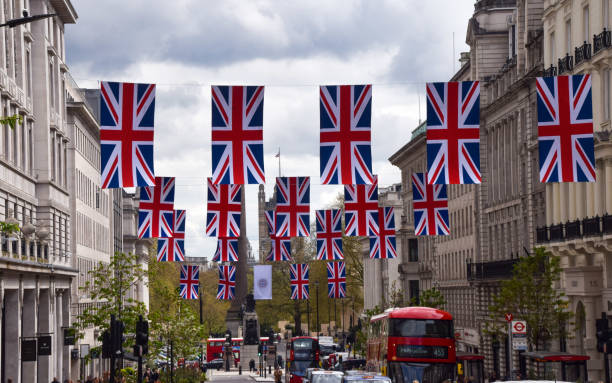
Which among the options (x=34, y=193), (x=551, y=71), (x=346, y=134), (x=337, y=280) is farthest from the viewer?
(x=337, y=280)

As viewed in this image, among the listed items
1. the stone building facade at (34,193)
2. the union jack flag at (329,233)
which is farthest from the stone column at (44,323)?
the union jack flag at (329,233)

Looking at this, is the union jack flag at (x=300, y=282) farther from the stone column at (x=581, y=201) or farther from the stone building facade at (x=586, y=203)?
the stone column at (x=581, y=201)

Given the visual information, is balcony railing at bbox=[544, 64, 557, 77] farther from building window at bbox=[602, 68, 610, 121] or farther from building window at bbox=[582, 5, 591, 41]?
building window at bbox=[602, 68, 610, 121]

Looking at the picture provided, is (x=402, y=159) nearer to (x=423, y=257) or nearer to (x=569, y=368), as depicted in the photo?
(x=423, y=257)

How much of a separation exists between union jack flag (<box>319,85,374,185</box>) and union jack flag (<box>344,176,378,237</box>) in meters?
17.2

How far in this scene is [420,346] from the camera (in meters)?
47.5

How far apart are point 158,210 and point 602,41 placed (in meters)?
20.0

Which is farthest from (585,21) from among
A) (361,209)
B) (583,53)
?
(361,209)

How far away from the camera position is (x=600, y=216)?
5353 centimetres

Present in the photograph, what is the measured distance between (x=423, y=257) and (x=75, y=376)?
165 feet

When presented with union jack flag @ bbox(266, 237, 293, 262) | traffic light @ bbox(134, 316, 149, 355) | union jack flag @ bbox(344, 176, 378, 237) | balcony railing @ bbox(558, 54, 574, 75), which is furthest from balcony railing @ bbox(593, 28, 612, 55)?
union jack flag @ bbox(266, 237, 293, 262)

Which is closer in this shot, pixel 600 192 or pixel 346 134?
pixel 346 134

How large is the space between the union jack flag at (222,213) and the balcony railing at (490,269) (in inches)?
889

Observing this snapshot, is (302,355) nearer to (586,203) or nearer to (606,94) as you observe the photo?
(586,203)
